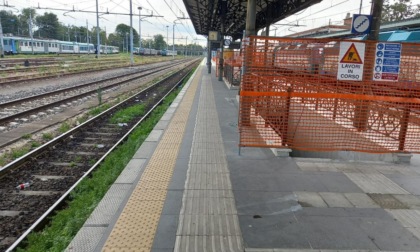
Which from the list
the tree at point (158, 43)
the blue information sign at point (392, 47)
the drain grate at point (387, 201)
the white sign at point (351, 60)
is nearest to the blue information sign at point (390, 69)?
the blue information sign at point (392, 47)

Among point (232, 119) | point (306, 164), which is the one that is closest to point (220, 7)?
point (232, 119)

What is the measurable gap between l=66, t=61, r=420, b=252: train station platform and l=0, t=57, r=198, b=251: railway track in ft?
3.06

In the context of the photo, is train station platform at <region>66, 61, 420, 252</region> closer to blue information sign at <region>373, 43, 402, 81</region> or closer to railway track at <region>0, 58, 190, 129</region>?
blue information sign at <region>373, 43, 402, 81</region>

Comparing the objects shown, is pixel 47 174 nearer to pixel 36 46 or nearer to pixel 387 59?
pixel 387 59

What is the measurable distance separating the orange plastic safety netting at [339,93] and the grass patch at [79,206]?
240 centimetres

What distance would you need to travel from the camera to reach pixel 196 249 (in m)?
3.13

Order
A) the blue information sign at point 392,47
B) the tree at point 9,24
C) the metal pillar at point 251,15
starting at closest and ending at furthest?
1. the blue information sign at point 392,47
2. the metal pillar at point 251,15
3. the tree at point 9,24

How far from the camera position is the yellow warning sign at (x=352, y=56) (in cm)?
564

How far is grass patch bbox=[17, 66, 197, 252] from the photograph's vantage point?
12.0 feet

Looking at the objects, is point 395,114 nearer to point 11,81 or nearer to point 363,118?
point 363,118

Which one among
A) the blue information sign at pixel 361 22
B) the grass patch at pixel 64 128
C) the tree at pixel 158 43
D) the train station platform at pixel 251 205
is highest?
the tree at pixel 158 43

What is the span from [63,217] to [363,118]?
234 inches

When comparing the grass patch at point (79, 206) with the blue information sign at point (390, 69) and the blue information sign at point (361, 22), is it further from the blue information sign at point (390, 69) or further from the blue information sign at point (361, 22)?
the blue information sign at point (361, 22)

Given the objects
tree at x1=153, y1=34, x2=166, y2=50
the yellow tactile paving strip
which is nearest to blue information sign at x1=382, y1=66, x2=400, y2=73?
the yellow tactile paving strip
